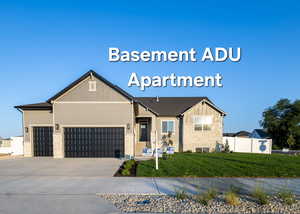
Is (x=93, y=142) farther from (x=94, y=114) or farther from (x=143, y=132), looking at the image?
(x=143, y=132)

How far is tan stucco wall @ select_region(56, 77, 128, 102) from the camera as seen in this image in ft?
44.4

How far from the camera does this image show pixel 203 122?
17859 millimetres

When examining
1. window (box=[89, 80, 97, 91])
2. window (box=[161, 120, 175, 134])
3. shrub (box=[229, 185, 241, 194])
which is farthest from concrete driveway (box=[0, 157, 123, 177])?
window (box=[161, 120, 175, 134])

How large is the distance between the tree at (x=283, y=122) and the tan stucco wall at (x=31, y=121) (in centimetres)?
4047

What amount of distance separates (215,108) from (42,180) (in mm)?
15586

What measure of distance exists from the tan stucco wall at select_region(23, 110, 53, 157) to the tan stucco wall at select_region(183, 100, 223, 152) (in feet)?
39.9

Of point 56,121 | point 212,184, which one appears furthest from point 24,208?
point 56,121

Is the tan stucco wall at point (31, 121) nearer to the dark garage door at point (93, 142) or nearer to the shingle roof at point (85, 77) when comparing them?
the shingle roof at point (85, 77)

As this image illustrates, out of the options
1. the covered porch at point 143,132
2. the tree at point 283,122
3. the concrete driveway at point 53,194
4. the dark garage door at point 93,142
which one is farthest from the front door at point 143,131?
the tree at point 283,122

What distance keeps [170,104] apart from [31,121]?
45.1ft

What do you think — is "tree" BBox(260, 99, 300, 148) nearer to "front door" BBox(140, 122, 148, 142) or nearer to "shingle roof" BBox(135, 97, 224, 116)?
"shingle roof" BBox(135, 97, 224, 116)

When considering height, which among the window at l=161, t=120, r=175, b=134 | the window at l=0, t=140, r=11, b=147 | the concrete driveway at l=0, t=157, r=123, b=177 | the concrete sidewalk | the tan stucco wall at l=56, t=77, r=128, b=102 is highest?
the tan stucco wall at l=56, t=77, r=128, b=102

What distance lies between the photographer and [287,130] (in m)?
35.6

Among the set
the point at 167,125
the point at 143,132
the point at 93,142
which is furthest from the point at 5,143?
the point at 167,125
